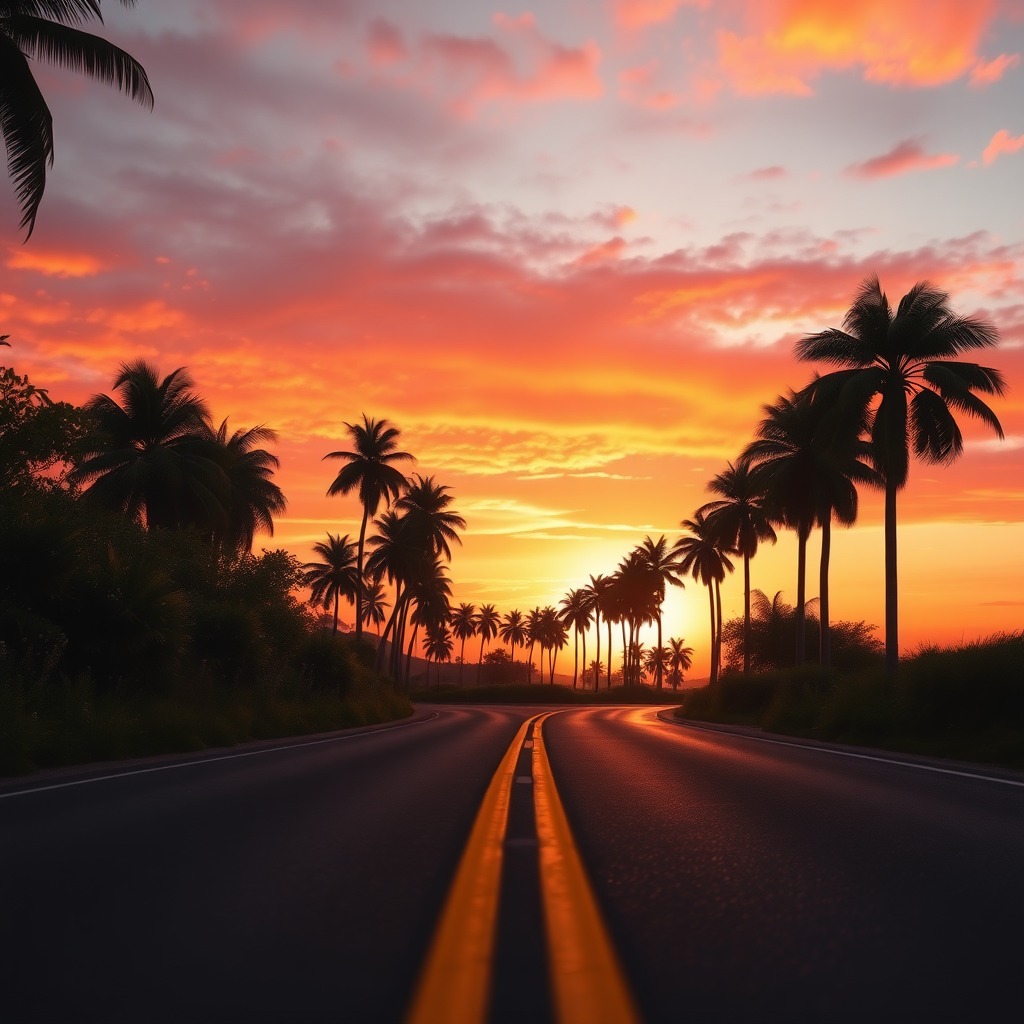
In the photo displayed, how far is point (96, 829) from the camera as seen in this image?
6609 mm

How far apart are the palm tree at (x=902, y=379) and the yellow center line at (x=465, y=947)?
94.8ft

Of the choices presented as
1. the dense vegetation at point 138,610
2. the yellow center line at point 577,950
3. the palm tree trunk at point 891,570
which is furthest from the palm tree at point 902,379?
the yellow center line at point 577,950

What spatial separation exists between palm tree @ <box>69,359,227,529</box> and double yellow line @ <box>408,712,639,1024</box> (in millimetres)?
36240

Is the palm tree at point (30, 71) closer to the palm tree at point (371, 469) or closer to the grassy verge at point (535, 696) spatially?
the palm tree at point (371, 469)

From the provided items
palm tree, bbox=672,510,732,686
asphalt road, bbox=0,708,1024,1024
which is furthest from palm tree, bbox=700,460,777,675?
asphalt road, bbox=0,708,1024,1024

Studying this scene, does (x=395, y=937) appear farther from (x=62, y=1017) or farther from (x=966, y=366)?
(x=966, y=366)

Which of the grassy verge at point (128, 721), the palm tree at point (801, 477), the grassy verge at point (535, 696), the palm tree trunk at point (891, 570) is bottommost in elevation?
the grassy verge at point (535, 696)

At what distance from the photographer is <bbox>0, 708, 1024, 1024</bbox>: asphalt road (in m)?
2.96

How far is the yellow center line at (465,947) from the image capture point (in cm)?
273

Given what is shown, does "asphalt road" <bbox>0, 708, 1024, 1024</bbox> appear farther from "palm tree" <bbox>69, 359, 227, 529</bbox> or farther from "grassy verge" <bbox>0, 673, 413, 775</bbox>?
"palm tree" <bbox>69, 359, 227, 529</bbox>

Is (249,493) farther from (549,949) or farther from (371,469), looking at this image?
(549,949)

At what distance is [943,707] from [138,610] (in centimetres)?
1590

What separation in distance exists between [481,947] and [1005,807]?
658 centimetres

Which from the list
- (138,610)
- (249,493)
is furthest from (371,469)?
(138,610)
